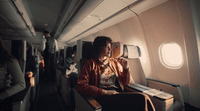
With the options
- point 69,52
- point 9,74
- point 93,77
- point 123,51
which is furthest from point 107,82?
point 69,52

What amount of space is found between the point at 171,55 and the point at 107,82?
6.58 ft

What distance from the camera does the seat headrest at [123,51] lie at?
1841 millimetres

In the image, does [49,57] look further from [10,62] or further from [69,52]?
[10,62]

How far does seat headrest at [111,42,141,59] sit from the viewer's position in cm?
184

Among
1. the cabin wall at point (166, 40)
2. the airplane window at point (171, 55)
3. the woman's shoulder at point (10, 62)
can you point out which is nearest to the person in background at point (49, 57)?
the woman's shoulder at point (10, 62)

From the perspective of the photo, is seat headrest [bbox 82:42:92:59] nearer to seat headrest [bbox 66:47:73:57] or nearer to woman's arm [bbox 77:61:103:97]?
woman's arm [bbox 77:61:103:97]

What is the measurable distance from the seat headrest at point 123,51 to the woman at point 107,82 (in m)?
0.13

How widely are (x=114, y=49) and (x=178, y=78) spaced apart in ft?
5.98

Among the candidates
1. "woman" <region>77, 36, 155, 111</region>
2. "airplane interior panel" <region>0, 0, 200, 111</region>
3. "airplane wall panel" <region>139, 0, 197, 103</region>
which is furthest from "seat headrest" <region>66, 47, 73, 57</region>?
"airplane wall panel" <region>139, 0, 197, 103</region>

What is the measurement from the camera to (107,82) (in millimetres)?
1502

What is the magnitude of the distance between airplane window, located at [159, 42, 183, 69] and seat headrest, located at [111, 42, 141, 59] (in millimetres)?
716

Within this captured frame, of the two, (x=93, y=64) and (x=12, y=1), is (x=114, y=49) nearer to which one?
(x=93, y=64)

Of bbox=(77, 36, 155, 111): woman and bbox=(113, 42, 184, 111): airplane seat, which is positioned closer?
bbox=(77, 36, 155, 111): woman

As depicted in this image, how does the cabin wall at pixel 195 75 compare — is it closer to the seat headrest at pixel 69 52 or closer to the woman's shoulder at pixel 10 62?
the seat headrest at pixel 69 52
